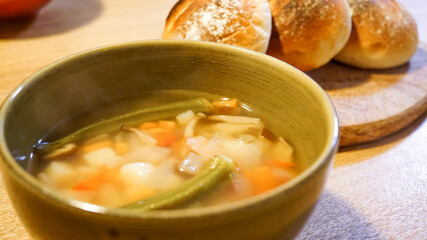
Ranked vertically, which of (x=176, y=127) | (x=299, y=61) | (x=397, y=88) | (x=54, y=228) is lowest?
(x=397, y=88)

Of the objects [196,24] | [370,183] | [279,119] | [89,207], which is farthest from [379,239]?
[196,24]

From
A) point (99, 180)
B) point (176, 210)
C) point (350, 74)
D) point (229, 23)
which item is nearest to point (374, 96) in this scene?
point (350, 74)

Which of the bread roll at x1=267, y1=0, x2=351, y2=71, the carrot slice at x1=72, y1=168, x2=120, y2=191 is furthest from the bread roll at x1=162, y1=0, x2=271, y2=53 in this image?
the carrot slice at x1=72, y1=168, x2=120, y2=191

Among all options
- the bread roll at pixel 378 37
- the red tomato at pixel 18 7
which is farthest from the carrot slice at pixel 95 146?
the red tomato at pixel 18 7

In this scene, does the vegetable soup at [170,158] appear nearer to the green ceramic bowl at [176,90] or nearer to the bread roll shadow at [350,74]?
the green ceramic bowl at [176,90]

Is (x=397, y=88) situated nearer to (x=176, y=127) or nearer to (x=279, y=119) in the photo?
(x=279, y=119)

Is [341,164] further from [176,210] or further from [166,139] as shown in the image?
[176,210]

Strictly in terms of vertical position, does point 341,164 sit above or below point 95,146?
below
